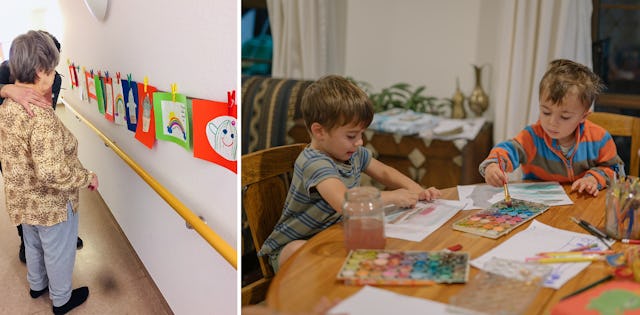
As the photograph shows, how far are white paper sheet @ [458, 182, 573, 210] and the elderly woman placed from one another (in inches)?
32.4

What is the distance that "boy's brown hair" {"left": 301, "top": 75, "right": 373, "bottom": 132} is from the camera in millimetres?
916

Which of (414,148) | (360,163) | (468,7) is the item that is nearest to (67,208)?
(360,163)

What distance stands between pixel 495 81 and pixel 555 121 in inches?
18.1

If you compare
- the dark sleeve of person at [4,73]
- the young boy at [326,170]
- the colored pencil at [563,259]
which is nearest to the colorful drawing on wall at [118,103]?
the dark sleeve of person at [4,73]

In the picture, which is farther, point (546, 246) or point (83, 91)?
point (83, 91)

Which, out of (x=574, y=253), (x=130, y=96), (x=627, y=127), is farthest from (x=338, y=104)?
(x=627, y=127)

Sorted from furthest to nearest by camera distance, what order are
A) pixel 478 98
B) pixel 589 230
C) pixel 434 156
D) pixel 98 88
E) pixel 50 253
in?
pixel 478 98
pixel 434 156
pixel 98 88
pixel 50 253
pixel 589 230

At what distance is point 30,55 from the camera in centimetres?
98

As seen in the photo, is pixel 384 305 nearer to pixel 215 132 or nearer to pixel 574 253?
pixel 574 253

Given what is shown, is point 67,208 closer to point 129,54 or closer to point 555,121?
point 129,54

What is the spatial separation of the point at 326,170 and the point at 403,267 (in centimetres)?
30

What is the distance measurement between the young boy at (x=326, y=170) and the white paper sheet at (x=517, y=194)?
77 millimetres

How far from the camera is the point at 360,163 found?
1.12m

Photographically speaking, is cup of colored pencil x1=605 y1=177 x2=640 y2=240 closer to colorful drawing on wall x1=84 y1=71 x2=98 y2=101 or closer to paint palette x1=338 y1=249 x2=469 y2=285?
paint palette x1=338 y1=249 x2=469 y2=285
